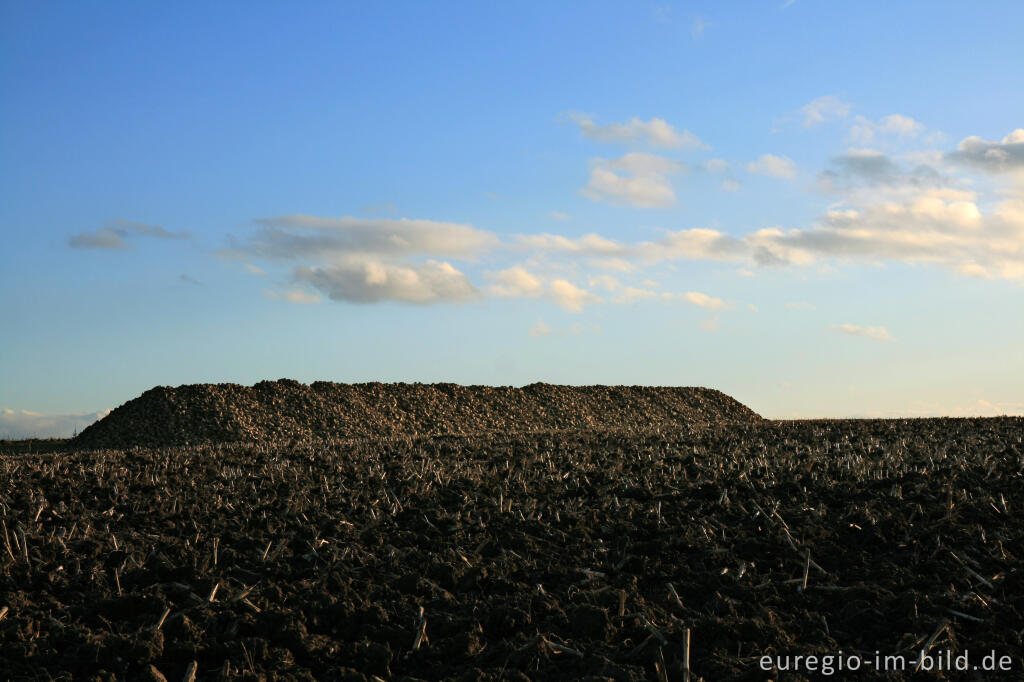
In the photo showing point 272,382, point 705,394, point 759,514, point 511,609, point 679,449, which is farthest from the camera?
point 705,394

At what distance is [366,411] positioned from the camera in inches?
832

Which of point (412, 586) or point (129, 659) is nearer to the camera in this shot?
point (129, 659)

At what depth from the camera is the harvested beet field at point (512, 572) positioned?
4398 mm

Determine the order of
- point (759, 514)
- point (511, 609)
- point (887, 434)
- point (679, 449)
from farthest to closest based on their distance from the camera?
point (887, 434), point (679, 449), point (759, 514), point (511, 609)

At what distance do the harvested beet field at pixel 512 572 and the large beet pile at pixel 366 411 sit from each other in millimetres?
10600

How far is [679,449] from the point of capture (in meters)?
10.6

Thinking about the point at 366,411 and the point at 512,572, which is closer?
the point at 512,572

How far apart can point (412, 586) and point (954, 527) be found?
4015 mm

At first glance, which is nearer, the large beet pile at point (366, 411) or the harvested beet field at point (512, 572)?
the harvested beet field at point (512, 572)

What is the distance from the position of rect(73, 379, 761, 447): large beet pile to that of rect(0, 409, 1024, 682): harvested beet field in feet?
34.8

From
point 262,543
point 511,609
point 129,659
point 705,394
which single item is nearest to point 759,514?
point 511,609

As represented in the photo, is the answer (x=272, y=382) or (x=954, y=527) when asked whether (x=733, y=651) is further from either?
(x=272, y=382)

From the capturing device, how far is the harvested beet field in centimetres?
440

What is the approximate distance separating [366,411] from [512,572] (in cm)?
1621
